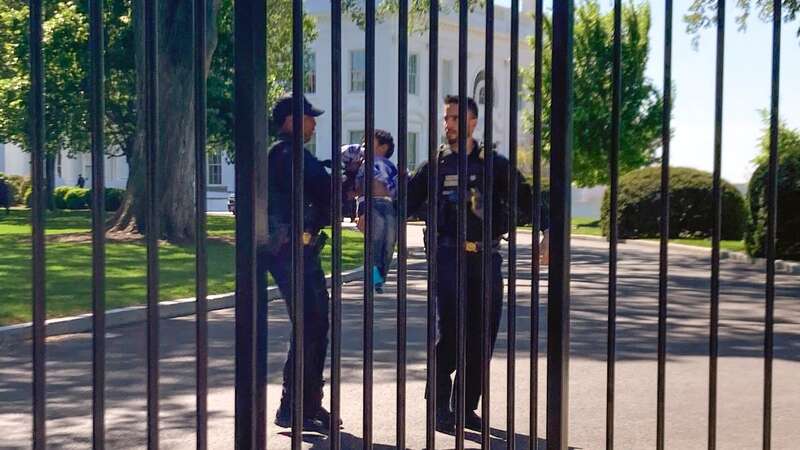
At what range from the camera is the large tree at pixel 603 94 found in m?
32.1

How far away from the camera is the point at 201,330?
9.73 ft

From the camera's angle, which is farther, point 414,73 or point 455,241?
point 414,73

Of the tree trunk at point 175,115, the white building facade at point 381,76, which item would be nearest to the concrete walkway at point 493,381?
the tree trunk at point 175,115

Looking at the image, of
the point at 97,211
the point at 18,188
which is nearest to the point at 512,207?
the point at 97,211

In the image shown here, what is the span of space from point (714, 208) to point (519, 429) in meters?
3.09

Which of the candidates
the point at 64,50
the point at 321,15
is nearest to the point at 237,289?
the point at 64,50

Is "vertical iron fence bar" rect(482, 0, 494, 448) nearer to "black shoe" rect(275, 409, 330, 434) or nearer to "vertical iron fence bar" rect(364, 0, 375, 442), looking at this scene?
"vertical iron fence bar" rect(364, 0, 375, 442)

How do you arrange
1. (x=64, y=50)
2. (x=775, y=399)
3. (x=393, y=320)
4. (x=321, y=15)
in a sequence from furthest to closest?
(x=321, y=15), (x=64, y=50), (x=393, y=320), (x=775, y=399)

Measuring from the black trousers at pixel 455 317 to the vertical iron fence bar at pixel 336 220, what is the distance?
2475 millimetres

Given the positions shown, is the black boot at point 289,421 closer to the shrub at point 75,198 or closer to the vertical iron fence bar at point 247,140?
the vertical iron fence bar at point 247,140

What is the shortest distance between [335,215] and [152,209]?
544mm

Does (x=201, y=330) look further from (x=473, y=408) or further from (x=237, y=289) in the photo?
(x=473, y=408)

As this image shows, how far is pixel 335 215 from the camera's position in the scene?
309 centimetres

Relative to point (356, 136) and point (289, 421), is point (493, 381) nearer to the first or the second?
point (289, 421)
